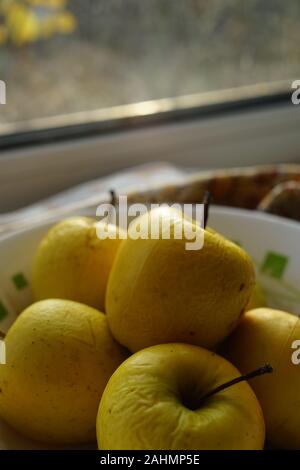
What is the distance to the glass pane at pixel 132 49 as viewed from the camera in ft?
3.21

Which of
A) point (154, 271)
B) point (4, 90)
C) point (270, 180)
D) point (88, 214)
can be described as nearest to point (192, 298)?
point (154, 271)

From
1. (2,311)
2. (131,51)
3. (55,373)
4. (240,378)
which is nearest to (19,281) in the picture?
(2,311)

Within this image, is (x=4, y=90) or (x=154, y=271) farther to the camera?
(x=4, y=90)

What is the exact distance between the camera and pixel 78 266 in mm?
482

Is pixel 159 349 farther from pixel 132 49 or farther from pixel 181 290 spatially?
pixel 132 49

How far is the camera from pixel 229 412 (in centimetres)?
34

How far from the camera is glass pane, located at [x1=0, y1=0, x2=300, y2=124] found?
3.21ft

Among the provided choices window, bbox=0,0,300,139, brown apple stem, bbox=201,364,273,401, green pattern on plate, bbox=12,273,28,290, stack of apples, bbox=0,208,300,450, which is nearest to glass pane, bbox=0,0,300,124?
window, bbox=0,0,300,139

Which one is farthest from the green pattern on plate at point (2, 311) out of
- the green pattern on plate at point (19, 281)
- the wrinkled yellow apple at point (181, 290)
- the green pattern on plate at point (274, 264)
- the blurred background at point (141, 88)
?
the blurred background at point (141, 88)

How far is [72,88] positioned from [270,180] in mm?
473

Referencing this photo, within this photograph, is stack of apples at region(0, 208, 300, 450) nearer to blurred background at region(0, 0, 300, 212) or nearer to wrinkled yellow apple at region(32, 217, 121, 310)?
wrinkled yellow apple at region(32, 217, 121, 310)
